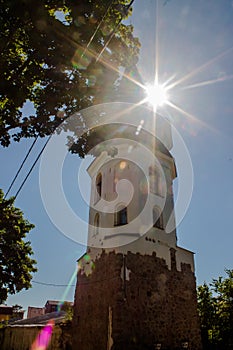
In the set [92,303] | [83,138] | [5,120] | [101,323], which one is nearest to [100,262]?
[92,303]

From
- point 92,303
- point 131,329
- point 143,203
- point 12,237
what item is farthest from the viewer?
point 12,237

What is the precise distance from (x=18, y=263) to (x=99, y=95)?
40.2ft

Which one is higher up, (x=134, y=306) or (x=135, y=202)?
(x=135, y=202)

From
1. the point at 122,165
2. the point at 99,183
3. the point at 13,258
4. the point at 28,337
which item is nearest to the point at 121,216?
the point at 122,165

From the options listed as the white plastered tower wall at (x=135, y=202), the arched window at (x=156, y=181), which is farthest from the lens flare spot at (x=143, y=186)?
the arched window at (x=156, y=181)

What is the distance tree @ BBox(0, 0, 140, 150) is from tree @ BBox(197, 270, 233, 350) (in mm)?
14934

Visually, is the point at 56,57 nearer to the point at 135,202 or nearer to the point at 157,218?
the point at 135,202

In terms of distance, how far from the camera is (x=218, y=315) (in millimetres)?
17562

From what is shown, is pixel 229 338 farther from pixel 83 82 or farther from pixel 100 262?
pixel 83 82

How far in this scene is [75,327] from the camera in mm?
13703

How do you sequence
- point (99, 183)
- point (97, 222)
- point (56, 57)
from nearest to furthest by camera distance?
point (56, 57)
point (97, 222)
point (99, 183)

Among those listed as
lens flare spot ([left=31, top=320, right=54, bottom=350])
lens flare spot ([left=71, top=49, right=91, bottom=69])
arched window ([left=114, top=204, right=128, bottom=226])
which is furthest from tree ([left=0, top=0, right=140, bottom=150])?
lens flare spot ([left=31, top=320, right=54, bottom=350])

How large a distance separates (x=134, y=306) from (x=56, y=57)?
384 inches

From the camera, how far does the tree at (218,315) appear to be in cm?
1623
